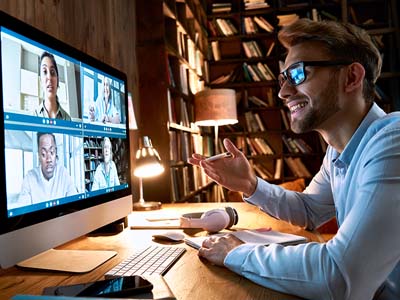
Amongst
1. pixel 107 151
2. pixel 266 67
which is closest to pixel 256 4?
pixel 266 67

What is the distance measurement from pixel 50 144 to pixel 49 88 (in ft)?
0.41

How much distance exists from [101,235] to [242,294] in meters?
0.69

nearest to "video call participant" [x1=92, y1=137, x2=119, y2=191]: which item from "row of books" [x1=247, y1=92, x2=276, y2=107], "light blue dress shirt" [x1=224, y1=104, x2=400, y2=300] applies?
"light blue dress shirt" [x1=224, y1=104, x2=400, y2=300]

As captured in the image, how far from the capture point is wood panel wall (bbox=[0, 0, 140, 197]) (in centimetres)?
130

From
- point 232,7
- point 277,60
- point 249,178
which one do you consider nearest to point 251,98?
point 277,60

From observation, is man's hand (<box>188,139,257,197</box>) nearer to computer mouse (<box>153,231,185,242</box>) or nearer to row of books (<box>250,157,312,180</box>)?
computer mouse (<box>153,231,185,242</box>)

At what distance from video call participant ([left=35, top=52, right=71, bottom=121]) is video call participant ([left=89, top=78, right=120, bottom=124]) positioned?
0.16 metres

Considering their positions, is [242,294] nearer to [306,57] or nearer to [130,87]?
[306,57]

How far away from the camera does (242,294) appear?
26.7 inches

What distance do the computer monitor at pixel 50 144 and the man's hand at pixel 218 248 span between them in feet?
1.03

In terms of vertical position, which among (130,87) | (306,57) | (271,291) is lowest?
(271,291)

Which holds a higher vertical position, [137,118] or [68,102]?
[137,118]

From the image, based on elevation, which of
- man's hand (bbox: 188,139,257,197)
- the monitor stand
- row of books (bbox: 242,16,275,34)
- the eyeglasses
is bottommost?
the monitor stand

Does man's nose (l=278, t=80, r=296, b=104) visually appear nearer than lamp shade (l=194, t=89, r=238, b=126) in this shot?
Yes
